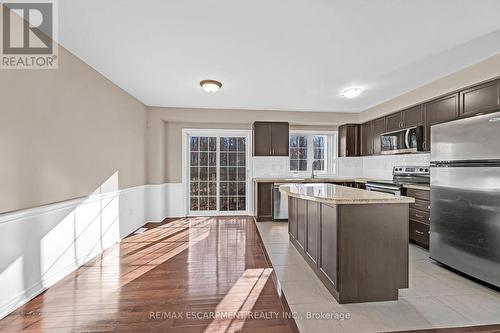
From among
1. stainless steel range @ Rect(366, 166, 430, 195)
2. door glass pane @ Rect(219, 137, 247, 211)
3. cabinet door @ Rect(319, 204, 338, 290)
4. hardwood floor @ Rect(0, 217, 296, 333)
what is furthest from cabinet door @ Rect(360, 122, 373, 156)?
cabinet door @ Rect(319, 204, 338, 290)

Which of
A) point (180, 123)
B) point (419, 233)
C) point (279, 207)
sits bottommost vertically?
point (419, 233)

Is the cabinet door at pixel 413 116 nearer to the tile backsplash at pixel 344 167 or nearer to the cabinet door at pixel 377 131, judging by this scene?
the cabinet door at pixel 377 131

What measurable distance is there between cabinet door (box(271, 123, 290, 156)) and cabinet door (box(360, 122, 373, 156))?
1.73m

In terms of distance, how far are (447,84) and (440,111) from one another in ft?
1.23

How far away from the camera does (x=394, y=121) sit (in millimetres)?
4562

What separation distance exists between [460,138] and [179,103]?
4.57 m

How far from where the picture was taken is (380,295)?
219 cm

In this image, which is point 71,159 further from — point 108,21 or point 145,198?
point 145,198

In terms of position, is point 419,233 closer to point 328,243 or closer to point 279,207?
point 328,243

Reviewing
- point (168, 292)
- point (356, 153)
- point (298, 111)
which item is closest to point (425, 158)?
point (356, 153)

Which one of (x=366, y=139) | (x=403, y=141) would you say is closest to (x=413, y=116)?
(x=403, y=141)

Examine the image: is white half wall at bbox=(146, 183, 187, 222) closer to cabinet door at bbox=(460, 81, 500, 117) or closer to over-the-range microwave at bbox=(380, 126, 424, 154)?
over-the-range microwave at bbox=(380, 126, 424, 154)

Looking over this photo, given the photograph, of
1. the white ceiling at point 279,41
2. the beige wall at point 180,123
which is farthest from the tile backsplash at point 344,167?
the white ceiling at point 279,41

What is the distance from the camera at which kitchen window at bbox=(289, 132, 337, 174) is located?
19.8 ft
